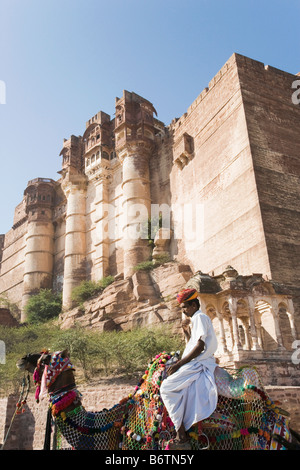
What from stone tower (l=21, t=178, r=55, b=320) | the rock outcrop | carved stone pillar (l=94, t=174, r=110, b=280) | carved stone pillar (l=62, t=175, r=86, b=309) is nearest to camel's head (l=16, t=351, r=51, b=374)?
the rock outcrop

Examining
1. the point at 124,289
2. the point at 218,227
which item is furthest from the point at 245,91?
the point at 124,289

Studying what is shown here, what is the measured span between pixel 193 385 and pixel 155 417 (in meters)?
0.49

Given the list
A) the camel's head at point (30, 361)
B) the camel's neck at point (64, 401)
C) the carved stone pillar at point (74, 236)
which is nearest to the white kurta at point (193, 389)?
the camel's neck at point (64, 401)

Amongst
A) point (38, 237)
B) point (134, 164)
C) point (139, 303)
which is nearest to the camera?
point (139, 303)

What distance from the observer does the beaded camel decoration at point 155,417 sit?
3.46 metres

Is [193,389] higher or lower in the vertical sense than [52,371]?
lower

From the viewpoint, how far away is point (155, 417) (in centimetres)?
362

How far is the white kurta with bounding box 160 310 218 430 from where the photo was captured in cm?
340

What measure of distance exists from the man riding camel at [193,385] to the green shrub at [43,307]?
24637mm

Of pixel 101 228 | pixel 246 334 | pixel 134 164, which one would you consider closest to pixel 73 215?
pixel 101 228

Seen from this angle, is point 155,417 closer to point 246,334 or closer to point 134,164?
point 246,334
